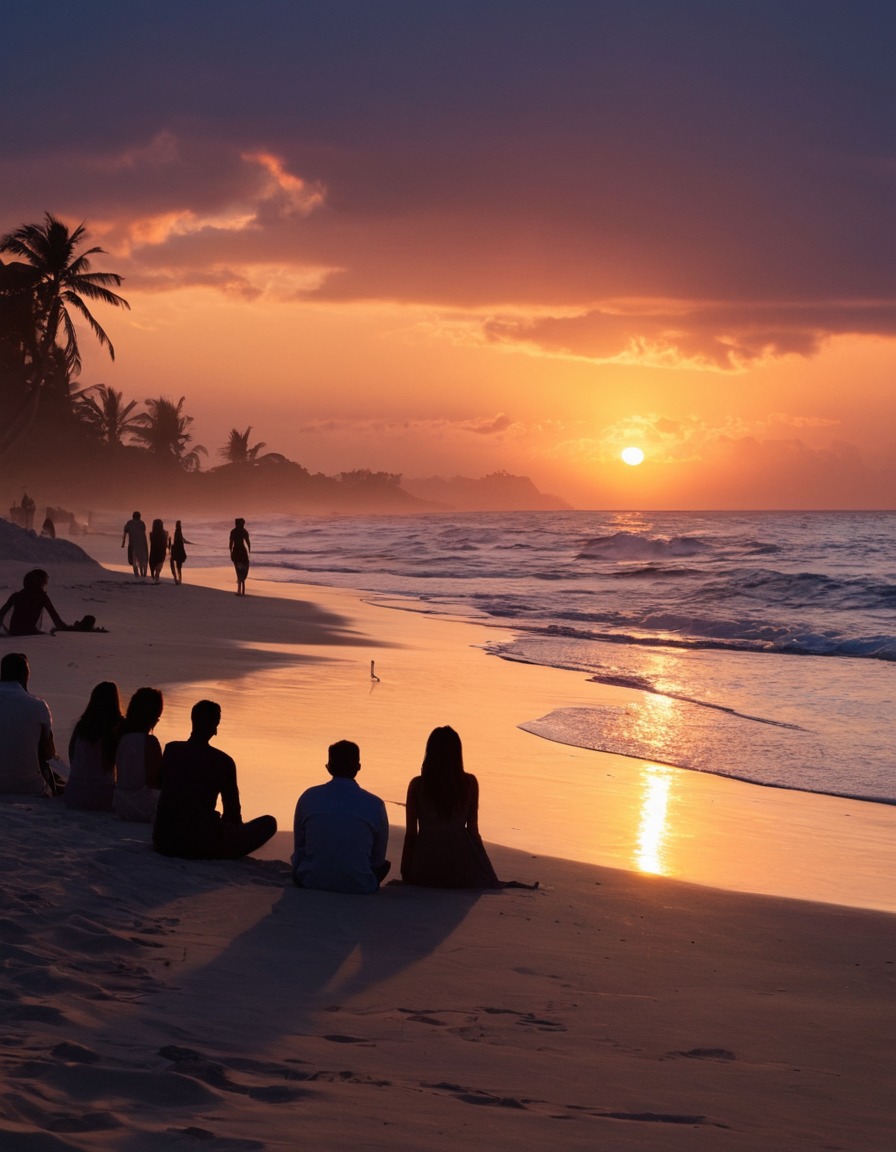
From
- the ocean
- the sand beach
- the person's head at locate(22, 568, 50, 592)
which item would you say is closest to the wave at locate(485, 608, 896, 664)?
the ocean

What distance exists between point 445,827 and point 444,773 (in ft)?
1.13

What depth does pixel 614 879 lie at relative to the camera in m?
7.32

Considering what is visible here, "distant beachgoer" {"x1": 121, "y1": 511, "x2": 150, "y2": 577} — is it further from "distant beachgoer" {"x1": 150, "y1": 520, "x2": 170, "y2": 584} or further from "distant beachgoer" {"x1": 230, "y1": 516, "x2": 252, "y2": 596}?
"distant beachgoer" {"x1": 230, "y1": 516, "x2": 252, "y2": 596}

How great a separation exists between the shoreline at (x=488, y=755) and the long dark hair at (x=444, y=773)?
2.96ft

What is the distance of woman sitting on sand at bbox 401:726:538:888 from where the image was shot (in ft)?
22.3

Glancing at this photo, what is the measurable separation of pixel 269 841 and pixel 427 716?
573 cm

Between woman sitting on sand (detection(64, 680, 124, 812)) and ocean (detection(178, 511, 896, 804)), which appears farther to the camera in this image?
ocean (detection(178, 511, 896, 804))

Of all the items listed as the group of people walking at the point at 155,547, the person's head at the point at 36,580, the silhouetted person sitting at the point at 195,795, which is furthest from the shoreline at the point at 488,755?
the group of people walking at the point at 155,547

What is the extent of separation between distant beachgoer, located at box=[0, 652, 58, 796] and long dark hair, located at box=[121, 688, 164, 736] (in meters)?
0.68

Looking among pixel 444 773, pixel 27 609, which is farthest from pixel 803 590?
pixel 444 773

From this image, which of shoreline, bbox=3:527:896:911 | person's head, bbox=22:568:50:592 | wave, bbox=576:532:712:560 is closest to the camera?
shoreline, bbox=3:527:896:911

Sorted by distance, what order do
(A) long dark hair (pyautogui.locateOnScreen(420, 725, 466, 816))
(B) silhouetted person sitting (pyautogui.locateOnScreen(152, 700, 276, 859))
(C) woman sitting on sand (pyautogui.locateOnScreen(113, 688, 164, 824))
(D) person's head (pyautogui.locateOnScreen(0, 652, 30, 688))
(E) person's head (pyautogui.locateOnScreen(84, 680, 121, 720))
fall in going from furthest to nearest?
(D) person's head (pyautogui.locateOnScreen(0, 652, 30, 688))
(E) person's head (pyautogui.locateOnScreen(84, 680, 121, 720))
(C) woman sitting on sand (pyautogui.locateOnScreen(113, 688, 164, 824))
(B) silhouetted person sitting (pyautogui.locateOnScreen(152, 700, 276, 859))
(A) long dark hair (pyautogui.locateOnScreen(420, 725, 466, 816))

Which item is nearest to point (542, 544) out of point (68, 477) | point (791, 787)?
point (68, 477)

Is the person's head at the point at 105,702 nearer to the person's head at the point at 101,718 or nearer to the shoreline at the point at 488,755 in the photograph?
the person's head at the point at 101,718
